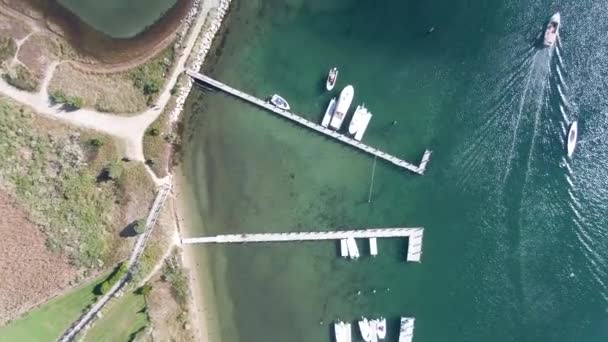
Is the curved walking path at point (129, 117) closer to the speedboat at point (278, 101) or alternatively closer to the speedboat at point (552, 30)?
the speedboat at point (278, 101)

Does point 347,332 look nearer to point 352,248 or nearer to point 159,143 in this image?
point 352,248

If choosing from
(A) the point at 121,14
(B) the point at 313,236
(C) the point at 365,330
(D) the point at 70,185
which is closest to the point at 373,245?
(B) the point at 313,236

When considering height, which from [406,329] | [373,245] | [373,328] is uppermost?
[373,245]

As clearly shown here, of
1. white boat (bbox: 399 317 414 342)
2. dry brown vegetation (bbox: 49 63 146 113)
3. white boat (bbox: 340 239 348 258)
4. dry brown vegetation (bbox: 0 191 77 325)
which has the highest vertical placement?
dry brown vegetation (bbox: 49 63 146 113)

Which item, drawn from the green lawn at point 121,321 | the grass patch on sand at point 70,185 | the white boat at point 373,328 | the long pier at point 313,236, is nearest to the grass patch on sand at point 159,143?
the grass patch on sand at point 70,185

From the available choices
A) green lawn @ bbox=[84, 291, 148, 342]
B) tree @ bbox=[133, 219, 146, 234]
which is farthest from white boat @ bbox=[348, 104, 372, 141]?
green lawn @ bbox=[84, 291, 148, 342]

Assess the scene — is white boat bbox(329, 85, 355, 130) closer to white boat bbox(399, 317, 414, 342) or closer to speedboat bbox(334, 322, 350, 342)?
speedboat bbox(334, 322, 350, 342)
